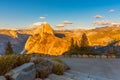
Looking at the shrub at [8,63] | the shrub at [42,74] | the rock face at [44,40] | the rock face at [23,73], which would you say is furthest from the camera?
the rock face at [44,40]

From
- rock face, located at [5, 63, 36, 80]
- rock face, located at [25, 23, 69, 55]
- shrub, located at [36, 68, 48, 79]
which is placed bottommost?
rock face, located at [25, 23, 69, 55]

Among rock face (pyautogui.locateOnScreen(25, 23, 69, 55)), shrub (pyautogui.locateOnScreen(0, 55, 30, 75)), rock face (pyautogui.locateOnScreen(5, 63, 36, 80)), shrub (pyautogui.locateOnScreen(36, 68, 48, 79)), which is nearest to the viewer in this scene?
rock face (pyautogui.locateOnScreen(5, 63, 36, 80))

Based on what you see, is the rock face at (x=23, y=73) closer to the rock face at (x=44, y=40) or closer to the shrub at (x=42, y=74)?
the shrub at (x=42, y=74)

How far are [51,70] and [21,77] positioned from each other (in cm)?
309

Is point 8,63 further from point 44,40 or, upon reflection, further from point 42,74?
point 44,40

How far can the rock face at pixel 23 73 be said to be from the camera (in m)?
7.68

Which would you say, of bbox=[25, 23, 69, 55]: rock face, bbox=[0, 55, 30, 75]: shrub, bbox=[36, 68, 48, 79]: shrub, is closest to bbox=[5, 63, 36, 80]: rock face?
bbox=[0, 55, 30, 75]: shrub

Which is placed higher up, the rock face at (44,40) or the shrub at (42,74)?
the shrub at (42,74)

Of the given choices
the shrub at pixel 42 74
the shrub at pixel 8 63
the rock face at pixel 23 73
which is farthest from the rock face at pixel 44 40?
the rock face at pixel 23 73

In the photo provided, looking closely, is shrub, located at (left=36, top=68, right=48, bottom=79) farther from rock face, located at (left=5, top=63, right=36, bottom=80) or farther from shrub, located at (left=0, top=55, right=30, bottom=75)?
shrub, located at (left=0, top=55, right=30, bottom=75)

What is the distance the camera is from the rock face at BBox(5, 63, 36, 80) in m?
7.68

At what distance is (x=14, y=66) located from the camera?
349 inches

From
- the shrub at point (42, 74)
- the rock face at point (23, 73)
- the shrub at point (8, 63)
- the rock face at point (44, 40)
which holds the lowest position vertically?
the rock face at point (44, 40)

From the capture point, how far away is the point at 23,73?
26.3 feet
